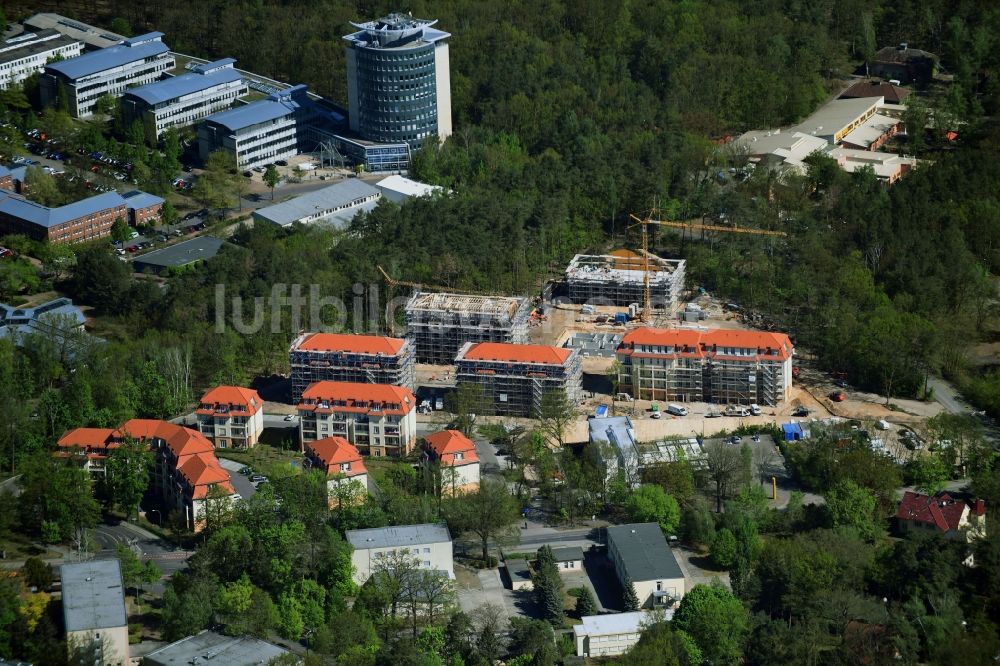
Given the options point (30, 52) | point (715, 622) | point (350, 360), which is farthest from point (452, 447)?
point (30, 52)

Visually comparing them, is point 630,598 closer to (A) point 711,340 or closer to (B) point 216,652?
(B) point 216,652

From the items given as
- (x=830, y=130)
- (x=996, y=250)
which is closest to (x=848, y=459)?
(x=996, y=250)

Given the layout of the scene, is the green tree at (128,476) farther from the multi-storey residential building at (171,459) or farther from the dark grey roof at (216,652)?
the dark grey roof at (216,652)

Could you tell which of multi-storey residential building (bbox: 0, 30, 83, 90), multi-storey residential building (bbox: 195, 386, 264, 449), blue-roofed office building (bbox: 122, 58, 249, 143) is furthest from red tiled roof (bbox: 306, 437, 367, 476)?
multi-storey residential building (bbox: 0, 30, 83, 90)

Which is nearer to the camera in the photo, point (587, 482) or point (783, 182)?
point (587, 482)

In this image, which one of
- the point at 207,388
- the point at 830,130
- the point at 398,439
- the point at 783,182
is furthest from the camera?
the point at 830,130

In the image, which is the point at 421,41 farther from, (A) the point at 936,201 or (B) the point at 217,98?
(A) the point at 936,201

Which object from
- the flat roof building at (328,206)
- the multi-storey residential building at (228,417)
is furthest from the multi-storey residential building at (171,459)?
the flat roof building at (328,206)
